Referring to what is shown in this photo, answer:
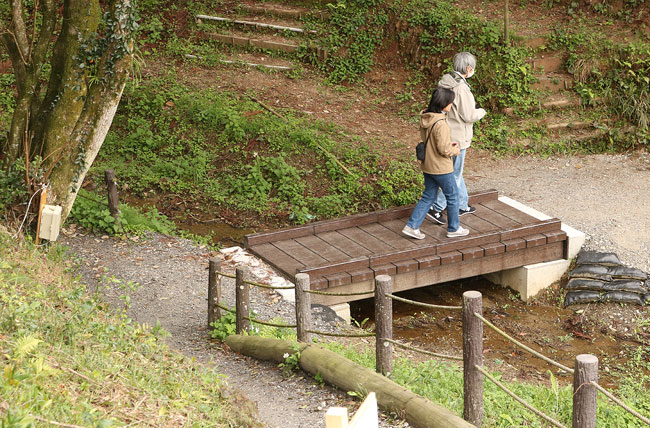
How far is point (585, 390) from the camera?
16.6 ft

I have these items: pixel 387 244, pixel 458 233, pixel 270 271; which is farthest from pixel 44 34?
pixel 458 233

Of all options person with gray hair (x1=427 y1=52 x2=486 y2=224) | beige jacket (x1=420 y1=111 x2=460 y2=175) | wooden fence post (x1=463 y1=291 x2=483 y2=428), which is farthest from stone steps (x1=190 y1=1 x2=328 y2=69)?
wooden fence post (x1=463 y1=291 x2=483 y2=428)

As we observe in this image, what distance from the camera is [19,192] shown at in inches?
362

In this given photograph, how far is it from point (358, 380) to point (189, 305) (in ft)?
11.2

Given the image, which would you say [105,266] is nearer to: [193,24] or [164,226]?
[164,226]

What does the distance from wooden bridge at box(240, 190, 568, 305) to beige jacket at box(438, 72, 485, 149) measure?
4.22ft

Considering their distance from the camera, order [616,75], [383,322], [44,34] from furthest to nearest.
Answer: [616,75] < [44,34] < [383,322]

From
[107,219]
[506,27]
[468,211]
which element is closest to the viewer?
[107,219]

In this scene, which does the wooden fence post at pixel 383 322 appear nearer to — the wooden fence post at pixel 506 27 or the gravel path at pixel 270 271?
the gravel path at pixel 270 271

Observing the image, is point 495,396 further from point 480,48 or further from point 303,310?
point 480,48

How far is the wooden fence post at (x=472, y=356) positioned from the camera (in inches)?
223

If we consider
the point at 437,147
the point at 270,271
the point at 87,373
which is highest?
the point at 437,147

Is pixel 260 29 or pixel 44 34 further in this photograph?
pixel 260 29

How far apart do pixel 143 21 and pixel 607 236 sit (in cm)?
1075
